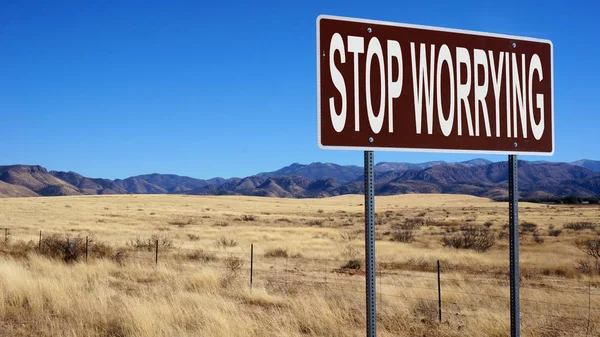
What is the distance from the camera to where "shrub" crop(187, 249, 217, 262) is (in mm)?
22781

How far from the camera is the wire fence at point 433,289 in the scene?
1162cm

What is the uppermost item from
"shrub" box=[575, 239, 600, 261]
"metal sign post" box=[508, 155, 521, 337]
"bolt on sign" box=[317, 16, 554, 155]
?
"bolt on sign" box=[317, 16, 554, 155]

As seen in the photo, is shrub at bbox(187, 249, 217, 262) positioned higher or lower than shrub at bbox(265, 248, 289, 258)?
higher

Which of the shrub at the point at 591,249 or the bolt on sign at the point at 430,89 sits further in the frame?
the shrub at the point at 591,249

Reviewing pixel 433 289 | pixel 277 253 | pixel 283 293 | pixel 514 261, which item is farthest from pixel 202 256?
pixel 514 261

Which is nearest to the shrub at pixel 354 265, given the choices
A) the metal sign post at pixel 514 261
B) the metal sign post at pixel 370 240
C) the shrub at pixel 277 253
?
the shrub at pixel 277 253

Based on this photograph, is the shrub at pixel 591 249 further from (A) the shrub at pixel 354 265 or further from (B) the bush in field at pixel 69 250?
(B) the bush in field at pixel 69 250

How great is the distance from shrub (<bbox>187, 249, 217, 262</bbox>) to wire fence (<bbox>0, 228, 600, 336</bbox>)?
0.04 m

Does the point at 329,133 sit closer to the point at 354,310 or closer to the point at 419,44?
the point at 419,44

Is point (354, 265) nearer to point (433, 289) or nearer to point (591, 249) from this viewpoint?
point (433, 289)

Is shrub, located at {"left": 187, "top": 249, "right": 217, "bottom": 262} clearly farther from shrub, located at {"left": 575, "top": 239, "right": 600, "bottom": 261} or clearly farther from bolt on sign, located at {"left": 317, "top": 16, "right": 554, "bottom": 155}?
bolt on sign, located at {"left": 317, "top": 16, "right": 554, "bottom": 155}

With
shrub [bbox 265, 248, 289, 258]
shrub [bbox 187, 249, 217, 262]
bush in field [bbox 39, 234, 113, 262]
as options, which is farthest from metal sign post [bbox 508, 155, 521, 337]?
shrub [bbox 265, 248, 289, 258]

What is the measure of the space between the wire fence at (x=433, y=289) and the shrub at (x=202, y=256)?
0.04m

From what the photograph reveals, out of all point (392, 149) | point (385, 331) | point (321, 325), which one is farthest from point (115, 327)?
point (392, 149)
